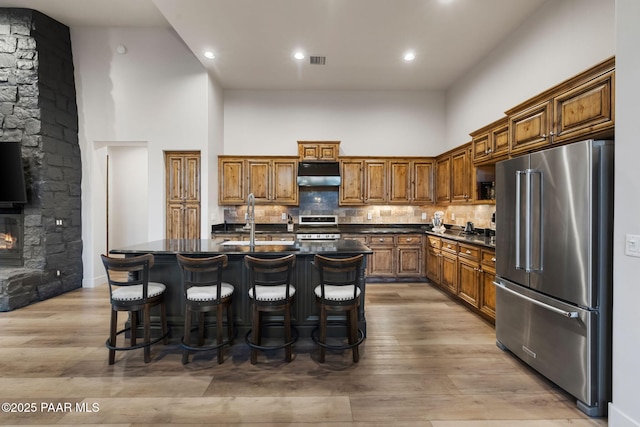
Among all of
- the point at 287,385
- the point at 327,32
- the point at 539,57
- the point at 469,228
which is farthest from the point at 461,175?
the point at 287,385

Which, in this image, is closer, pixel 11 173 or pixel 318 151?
pixel 11 173

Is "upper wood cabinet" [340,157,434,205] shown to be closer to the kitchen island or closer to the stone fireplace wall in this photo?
the kitchen island

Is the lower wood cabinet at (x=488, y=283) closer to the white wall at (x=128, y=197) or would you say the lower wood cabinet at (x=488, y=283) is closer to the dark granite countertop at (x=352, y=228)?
the dark granite countertop at (x=352, y=228)

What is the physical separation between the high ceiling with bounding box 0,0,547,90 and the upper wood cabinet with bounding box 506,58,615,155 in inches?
62.1

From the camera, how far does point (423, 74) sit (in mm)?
5570

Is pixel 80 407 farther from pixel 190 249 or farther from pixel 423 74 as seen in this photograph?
pixel 423 74

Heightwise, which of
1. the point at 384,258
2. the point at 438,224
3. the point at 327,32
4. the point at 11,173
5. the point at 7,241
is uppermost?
the point at 327,32

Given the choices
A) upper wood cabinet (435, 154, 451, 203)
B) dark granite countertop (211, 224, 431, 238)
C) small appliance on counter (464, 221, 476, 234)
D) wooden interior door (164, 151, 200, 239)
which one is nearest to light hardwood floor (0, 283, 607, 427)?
small appliance on counter (464, 221, 476, 234)

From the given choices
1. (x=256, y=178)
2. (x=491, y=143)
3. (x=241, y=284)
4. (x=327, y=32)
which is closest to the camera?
(x=241, y=284)

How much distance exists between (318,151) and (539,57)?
368 centimetres

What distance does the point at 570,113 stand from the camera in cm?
263

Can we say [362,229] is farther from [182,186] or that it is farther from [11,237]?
[11,237]

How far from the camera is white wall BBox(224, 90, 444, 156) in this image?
632 centimetres

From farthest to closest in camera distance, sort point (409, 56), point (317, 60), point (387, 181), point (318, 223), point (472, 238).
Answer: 1. point (318, 223)
2. point (387, 181)
3. point (317, 60)
4. point (409, 56)
5. point (472, 238)
